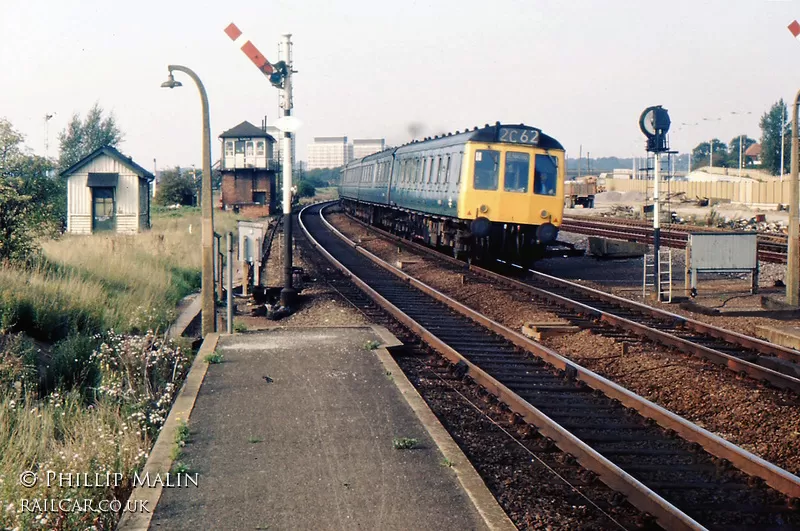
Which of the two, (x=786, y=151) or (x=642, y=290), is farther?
(x=786, y=151)

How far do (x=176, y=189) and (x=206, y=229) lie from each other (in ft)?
182

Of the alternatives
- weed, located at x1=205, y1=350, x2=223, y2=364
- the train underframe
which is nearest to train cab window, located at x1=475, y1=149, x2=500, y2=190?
the train underframe

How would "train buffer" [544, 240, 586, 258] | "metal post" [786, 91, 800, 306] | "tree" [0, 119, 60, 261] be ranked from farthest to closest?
"train buffer" [544, 240, 586, 258], "tree" [0, 119, 60, 261], "metal post" [786, 91, 800, 306]

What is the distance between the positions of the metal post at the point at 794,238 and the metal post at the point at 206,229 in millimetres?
8766

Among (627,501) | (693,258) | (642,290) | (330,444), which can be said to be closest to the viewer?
(627,501)

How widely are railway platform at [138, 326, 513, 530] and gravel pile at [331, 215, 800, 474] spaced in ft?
7.74

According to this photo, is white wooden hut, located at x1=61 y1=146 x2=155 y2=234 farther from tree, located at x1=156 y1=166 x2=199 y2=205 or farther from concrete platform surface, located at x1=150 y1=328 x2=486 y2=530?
tree, located at x1=156 y1=166 x2=199 y2=205

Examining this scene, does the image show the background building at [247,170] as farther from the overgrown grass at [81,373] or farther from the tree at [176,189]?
the overgrown grass at [81,373]

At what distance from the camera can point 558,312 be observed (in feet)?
42.5

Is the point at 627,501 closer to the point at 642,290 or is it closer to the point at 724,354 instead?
the point at 724,354

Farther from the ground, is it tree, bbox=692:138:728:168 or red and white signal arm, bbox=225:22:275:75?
tree, bbox=692:138:728:168

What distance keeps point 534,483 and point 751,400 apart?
2.94 meters

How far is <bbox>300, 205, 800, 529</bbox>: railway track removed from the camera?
211 inches

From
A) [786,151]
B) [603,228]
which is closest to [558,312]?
[603,228]
